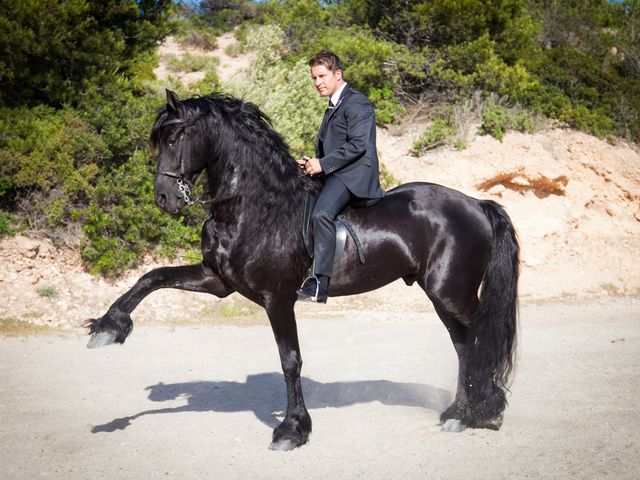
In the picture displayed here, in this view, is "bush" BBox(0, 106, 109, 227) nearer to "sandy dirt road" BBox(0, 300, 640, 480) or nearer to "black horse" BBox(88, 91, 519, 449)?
"sandy dirt road" BBox(0, 300, 640, 480)

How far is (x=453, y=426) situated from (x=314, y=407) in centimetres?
168

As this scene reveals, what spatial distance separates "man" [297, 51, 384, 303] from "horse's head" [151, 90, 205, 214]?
1135mm

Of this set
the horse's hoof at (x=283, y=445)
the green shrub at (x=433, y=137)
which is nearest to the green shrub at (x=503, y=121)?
the green shrub at (x=433, y=137)

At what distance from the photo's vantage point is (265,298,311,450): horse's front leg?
223 inches

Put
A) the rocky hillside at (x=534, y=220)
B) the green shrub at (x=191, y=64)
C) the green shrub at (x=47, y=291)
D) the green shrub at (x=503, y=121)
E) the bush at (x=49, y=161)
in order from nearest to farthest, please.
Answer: the green shrub at (x=47, y=291), the rocky hillside at (x=534, y=220), the bush at (x=49, y=161), the green shrub at (x=503, y=121), the green shrub at (x=191, y=64)

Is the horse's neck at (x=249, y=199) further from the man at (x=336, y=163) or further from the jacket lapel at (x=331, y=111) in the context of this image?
the jacket lapel at (x=331, y=111)

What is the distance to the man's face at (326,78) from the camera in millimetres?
5797

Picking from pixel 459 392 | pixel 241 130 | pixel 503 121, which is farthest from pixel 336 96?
pixel 503 121

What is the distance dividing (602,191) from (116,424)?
15.6 metres

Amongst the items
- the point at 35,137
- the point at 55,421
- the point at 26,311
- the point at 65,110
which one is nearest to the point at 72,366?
the point at 55,421

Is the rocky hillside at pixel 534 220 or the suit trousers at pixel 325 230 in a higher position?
the suit trousers at pixel 325 230

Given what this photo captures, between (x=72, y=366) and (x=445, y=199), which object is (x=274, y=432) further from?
(x=72, y=366)

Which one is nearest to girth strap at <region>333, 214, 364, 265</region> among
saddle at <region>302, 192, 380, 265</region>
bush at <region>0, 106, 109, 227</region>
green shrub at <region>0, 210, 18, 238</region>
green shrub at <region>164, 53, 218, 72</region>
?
saddle at <region>302, 192, 380, 265</region>

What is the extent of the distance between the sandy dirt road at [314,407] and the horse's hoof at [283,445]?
10cm
